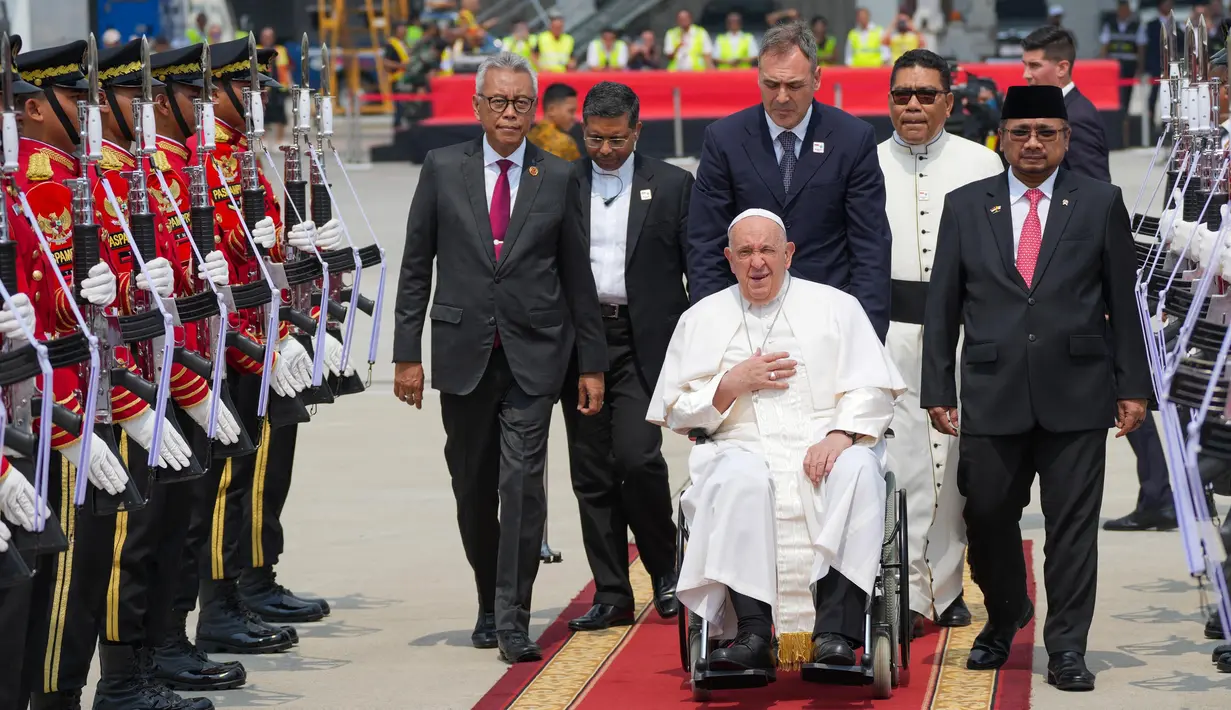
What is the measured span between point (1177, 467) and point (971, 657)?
1.18m

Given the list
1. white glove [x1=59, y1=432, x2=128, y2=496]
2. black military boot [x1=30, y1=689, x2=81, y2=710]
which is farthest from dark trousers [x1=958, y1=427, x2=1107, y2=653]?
black military boot [x1=30, y1=689, x2=81, y2=710]

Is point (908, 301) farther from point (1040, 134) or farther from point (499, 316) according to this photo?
point (499, 316)

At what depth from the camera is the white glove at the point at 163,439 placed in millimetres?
5492

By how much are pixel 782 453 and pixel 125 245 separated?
2007 millimetres

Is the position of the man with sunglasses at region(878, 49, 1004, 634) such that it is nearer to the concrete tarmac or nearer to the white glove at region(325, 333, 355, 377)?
the concrete tarmac

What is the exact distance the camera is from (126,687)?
229 inches

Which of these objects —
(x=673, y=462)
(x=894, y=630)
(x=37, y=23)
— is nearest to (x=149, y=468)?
(x=894, y=630)

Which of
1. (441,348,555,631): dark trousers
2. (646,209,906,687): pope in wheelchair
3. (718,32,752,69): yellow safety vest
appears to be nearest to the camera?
(646,209,906,687): pope in wheelchair

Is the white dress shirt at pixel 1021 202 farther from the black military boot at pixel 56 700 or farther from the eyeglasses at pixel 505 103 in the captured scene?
the black military boot at pixel 56 700

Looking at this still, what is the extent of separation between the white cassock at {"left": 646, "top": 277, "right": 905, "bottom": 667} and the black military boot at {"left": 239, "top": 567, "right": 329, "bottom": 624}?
5.41ft

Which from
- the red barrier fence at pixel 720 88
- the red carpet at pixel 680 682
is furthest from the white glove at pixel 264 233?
the red barrier fence at pixel 720 88

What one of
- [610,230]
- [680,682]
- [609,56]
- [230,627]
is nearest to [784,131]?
[610,230]

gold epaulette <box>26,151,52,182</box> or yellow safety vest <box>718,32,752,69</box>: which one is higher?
gold epaulette <box>26,151,52,182</box>

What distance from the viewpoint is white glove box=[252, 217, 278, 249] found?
6664 millimetres
